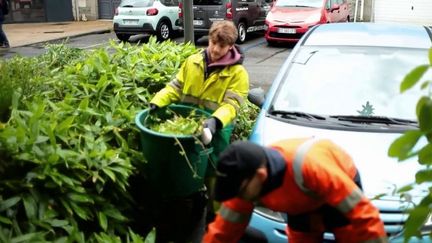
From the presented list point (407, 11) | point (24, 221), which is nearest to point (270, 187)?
point (24, 221)

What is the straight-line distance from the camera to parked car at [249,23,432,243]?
10.8ft

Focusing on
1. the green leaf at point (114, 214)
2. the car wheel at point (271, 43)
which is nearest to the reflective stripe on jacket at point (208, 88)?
the green leaf at point (114, 214)

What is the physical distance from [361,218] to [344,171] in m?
0.22

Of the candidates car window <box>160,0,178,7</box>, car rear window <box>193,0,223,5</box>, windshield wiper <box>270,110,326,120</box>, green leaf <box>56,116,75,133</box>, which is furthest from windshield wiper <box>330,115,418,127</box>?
car window <box>160,0,178,7</box>

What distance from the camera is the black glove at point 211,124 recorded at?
3.57m

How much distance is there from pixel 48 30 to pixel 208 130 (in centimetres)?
1875

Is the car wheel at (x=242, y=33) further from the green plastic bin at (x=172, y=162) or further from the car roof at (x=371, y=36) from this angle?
A: the green plastic bin at (x=172, y=162)

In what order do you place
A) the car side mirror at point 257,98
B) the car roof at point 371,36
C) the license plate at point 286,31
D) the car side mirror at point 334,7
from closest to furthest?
the car side mirror at point 257,98 < the car roof at point 371,36 < the license plate at point 286,31 < the car side mirror at point 334,7

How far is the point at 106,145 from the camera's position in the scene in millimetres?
3730

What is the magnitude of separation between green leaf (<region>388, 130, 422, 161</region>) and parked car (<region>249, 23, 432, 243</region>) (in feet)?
5.04

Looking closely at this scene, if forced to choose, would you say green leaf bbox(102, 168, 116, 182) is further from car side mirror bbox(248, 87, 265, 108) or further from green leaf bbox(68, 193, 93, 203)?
car side mirror bbox(248, 87, 265, 108)

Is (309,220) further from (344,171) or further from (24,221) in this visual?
(24,221)

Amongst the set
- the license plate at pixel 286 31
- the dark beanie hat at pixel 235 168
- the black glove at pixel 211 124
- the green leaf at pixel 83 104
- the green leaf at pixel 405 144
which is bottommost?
the license plate at pixel 286 31

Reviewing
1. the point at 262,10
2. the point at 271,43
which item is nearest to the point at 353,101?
the point at 271,43
